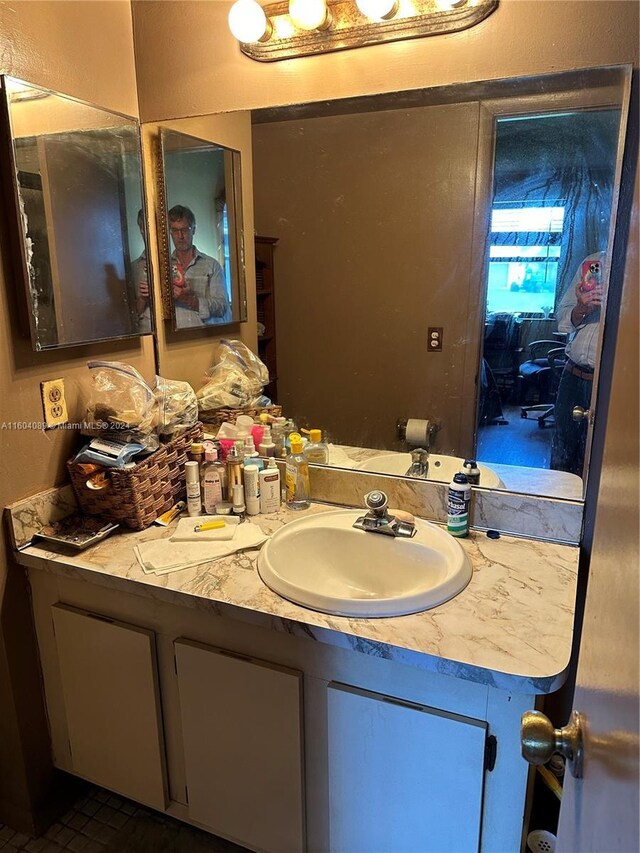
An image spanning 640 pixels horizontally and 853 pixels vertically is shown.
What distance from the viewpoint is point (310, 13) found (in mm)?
1346

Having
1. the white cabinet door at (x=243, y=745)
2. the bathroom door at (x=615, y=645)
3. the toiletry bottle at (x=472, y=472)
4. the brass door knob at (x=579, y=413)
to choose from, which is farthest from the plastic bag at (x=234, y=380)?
the bathroom door at (x=615, y=645)

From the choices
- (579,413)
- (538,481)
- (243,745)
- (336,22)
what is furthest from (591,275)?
(243,745)

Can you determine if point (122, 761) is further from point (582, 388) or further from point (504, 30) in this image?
point (504, 30)

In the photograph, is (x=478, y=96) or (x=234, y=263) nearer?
(x=478, y=96)

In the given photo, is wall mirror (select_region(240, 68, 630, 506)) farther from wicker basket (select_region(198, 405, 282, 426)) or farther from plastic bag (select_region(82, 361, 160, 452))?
plastic bag (select_region(82, 361, 160, 452))

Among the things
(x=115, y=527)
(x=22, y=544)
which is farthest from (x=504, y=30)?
(x=22, y=544)

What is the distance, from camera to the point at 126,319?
5.27 ft

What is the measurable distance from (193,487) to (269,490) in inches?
8.0

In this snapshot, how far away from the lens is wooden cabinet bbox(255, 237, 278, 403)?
159 cm

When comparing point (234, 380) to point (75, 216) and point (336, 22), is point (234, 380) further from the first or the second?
point (336, 22)

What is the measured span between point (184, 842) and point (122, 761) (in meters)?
0.30

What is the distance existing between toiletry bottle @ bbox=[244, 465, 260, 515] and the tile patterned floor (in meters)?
0.88

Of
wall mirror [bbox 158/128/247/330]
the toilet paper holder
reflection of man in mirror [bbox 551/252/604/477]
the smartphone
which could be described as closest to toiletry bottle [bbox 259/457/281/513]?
the toilet paper holder

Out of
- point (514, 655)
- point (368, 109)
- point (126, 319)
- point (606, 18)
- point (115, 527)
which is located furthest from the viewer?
point (126, 319)
